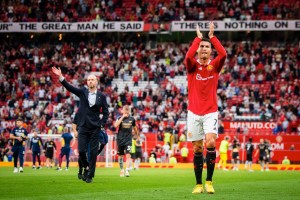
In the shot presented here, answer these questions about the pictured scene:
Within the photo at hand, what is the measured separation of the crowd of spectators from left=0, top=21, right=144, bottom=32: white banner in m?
0.67

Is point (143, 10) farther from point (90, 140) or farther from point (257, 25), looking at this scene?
point (90, 140)

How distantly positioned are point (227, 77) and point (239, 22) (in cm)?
608

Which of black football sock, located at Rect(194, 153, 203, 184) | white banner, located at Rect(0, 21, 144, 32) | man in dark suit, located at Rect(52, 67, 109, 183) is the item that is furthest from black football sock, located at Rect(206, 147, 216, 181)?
white banner, located at Rect(0, 21, 144, 32)

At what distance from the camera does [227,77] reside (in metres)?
49.5

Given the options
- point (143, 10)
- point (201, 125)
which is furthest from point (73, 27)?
point (201, 125)

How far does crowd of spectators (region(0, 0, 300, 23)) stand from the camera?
54.3m

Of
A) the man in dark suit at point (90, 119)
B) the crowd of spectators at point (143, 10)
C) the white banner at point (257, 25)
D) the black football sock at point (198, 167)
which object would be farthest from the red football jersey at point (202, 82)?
the crowd of spectators at point (143, 10)

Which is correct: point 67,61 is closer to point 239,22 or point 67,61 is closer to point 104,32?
point 104,32

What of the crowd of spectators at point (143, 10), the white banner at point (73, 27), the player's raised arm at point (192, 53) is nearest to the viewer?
the player's raised arm at point (192, 53)

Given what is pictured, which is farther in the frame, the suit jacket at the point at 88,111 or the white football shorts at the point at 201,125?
the suit jacket at the point at 88,111

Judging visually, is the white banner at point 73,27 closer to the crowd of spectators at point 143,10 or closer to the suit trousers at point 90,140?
the crowd of spectators at point 143,10

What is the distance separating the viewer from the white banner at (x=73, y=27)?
55.4m

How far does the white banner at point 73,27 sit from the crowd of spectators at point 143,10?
26.4 inches

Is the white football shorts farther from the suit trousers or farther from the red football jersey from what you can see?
the suit trousers
